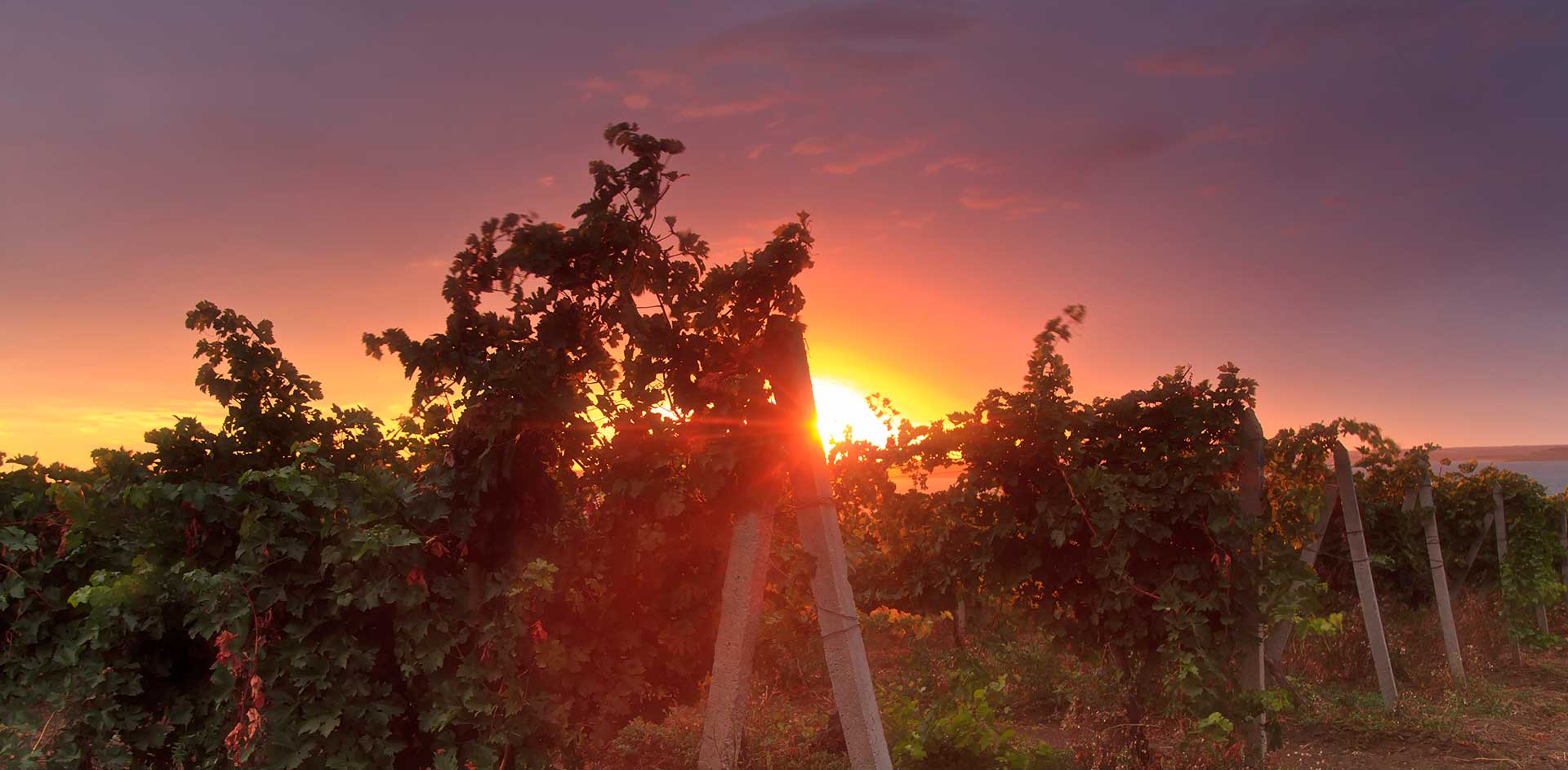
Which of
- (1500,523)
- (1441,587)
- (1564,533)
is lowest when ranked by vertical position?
(1441,587)

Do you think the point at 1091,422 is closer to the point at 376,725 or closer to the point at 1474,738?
the point at 376,725

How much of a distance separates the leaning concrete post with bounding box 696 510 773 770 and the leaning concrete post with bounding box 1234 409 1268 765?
4.01 meters

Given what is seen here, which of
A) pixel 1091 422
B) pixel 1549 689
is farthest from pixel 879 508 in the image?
pixel 1549 689

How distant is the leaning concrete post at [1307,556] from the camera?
8.02 metres

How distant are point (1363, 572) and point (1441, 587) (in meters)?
3.28

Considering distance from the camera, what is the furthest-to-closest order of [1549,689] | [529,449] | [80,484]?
[1549,689]
[80,484]
[529,449]

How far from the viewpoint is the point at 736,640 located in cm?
462

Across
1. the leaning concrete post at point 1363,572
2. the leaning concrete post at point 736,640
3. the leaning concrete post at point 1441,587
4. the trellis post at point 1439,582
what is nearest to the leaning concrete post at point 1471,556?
the trellis post at point 1439,582

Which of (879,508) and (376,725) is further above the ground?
(879,508)

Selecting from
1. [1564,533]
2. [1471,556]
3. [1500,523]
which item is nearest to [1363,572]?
[1500,523]

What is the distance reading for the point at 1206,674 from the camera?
643 centimetres

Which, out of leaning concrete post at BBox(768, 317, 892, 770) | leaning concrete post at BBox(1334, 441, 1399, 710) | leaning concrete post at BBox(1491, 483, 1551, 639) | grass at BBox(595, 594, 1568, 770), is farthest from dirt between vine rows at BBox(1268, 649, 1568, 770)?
leaning concrete post at BBox(768, 317, 892, 770)

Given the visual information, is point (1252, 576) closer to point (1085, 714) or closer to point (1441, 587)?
point (1085, 714)

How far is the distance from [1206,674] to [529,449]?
5016mm
